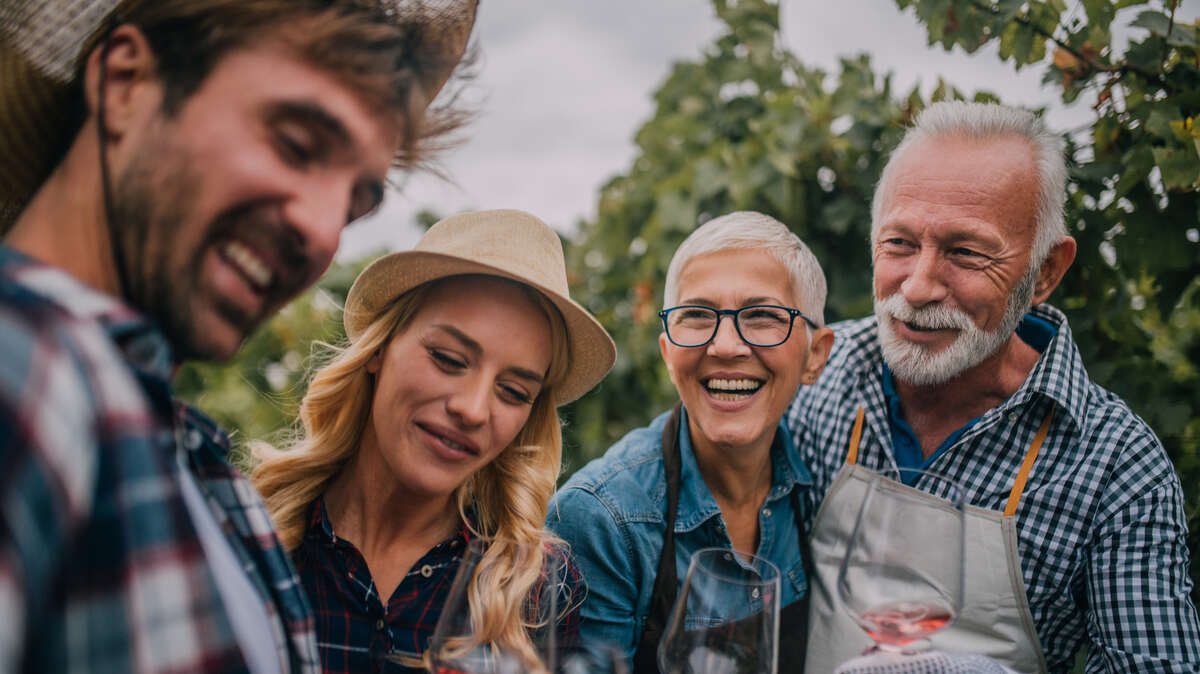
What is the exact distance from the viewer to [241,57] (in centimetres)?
111

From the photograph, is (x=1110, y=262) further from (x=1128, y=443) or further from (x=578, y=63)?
(x=578, y=63)

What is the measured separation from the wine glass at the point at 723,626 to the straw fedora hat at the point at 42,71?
3.76 feet

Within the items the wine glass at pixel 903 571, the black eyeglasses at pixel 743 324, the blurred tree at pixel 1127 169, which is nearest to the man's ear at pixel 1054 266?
the blurred tree at pixel 1127 169

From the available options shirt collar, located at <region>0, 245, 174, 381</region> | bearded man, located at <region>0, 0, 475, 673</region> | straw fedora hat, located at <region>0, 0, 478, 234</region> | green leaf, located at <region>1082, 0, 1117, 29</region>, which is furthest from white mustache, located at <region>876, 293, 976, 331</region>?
shirt collar, located at <region>0, 245, 174, 381</region>

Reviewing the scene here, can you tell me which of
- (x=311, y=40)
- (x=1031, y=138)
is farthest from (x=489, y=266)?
(x=1031, y=138)

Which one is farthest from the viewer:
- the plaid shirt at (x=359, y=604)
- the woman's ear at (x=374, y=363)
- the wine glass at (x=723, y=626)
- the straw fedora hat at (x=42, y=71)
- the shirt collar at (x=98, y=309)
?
the woman's ear at (x=374, y=363)

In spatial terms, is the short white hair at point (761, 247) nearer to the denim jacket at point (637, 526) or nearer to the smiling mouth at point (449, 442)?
the denim jacket at point (637, 526)

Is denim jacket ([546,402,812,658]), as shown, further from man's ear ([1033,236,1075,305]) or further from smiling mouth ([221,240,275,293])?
smiling mouth ([221,240,275,293])

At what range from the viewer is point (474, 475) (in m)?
2.24

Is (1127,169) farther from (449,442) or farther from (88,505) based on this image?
(88,505)

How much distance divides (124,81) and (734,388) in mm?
1798

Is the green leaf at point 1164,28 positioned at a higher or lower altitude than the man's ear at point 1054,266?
higher

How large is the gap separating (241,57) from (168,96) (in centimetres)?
11

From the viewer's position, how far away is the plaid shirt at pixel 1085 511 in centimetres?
211
